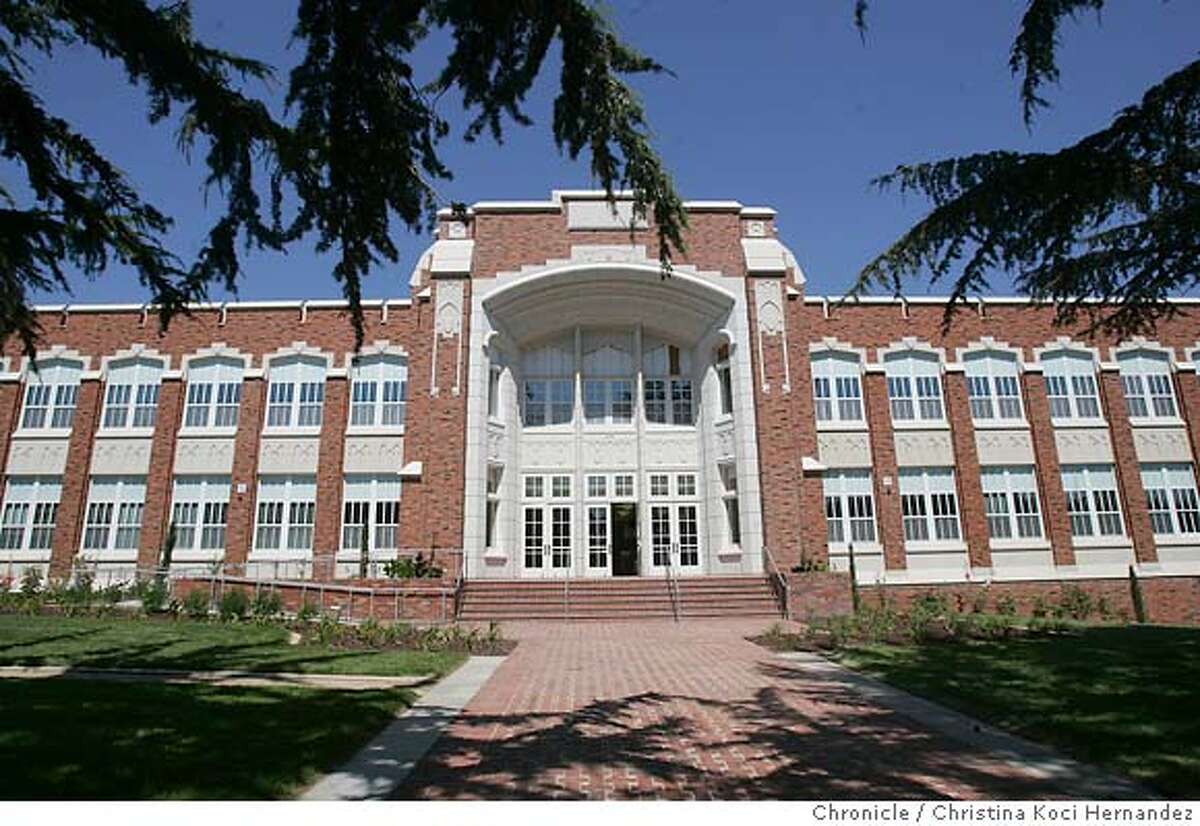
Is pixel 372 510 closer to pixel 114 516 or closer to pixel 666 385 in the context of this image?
pixel 114 516

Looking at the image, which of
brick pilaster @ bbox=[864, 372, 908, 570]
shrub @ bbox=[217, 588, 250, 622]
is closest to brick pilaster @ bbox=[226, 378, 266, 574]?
shrub @ bbox=[217, 588, 250, 622]

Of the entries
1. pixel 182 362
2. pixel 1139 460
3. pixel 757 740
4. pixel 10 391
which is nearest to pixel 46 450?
pixel 10 391

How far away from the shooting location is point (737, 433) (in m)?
22.6

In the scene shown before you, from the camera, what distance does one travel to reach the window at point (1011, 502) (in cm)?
2403

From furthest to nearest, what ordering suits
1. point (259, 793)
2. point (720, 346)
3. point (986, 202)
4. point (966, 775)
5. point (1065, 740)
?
point (720, 346) < point (986, 202) < point (1065, 740) < point (966, 775) < point (259, 793)

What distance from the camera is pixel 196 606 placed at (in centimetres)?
1605

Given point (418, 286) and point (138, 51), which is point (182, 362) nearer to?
point (418, 286)

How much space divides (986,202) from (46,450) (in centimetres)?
2870

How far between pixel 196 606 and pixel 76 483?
38.7ft

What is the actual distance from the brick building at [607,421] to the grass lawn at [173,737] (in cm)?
1418

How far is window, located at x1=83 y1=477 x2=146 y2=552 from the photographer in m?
23.8

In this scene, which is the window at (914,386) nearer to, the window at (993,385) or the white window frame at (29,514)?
the window at (993,385)

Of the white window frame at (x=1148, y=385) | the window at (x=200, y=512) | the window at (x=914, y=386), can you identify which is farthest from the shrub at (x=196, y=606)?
the white window frame at (x=1148, y=385)

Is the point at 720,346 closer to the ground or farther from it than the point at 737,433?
farther from it
